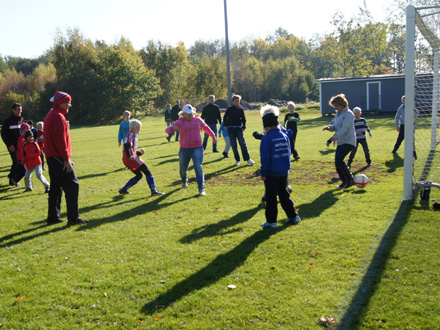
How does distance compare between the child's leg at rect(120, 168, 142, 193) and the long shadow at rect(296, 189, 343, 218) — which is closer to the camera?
the long shadow at rect(296, 189, 343, 218)

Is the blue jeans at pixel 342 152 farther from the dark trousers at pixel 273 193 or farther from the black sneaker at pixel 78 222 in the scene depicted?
the black sneaker at pixel 78 222

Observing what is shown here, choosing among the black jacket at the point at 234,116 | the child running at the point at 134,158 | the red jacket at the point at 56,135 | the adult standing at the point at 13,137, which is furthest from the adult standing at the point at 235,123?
the red jacket at the point at 56,135

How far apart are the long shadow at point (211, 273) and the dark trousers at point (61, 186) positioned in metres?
3.16

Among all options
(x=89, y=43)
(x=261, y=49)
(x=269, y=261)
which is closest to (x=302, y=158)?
(x=269, y=261)

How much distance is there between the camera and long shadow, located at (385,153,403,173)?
36.6ft

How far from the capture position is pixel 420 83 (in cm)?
954

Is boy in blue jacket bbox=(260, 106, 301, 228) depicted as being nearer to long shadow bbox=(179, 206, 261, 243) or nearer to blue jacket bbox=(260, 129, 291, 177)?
blue jacket bbox=(260, 129, 291, 177)

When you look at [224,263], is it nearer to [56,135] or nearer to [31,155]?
[56,135]

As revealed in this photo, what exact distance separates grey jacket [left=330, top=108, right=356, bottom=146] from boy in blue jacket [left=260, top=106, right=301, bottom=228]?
110 inches

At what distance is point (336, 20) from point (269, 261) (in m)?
57.2

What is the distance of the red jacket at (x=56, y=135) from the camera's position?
6930 millimetres

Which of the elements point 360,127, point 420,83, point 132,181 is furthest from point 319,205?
point 360,127

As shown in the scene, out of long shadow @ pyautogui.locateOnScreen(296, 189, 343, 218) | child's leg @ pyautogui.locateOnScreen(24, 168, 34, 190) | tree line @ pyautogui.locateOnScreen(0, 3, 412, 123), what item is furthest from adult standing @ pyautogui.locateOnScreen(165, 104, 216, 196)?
tree line @ pyautogui.locateOnScreen(0, 3, 412, 123)

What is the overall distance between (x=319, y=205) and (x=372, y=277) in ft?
10.8
